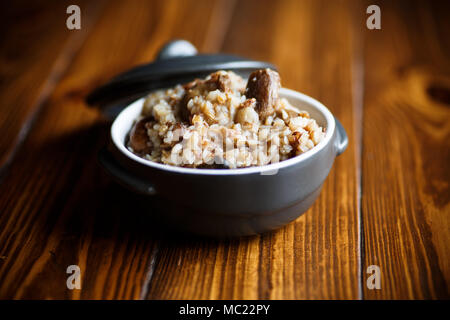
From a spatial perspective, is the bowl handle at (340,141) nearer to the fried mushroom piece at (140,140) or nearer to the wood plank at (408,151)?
the wood plank at (408,151)

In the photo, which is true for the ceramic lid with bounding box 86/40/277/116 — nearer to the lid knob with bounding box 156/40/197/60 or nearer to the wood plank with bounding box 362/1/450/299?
the lid knob with bounding box 156/40/197/60

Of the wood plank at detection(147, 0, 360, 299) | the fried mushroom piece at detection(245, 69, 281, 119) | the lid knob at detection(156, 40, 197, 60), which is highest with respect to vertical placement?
the lid knob at detection(156, 40, 197, 60)

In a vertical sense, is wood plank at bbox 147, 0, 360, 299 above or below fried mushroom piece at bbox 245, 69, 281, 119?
below

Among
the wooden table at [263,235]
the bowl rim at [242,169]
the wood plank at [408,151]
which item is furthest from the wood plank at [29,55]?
the wood plank at [408,151]

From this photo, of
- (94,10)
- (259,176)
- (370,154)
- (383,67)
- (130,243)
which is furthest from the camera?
(94,10)

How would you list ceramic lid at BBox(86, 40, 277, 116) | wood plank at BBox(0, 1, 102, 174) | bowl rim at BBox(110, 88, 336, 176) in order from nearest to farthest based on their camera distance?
bowl rim at BBox(110, 88, 336, 176)
ceramic lid at BBox(86, 40, 277, 116)
wood plank at BBox(0, 1, 102, 174)

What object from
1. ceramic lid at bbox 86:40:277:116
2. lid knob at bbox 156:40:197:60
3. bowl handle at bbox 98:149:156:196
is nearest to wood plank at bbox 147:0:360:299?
bowl handle at bbox 98:149:156:196
